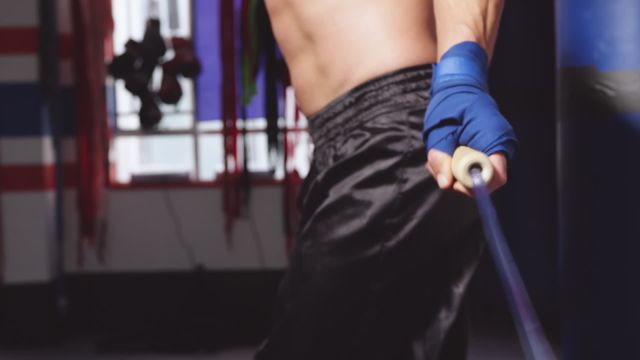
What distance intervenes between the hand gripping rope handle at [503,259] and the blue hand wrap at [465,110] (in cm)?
3

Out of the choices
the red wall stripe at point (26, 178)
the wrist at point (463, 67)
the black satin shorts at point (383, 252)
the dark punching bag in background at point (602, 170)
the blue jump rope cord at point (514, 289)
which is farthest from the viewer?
the red wall stripe at point (26, 178)

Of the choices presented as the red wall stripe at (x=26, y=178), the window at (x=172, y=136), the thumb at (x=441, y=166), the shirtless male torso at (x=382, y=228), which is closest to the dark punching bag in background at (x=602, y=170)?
the shirtless male torso at (x=382, y=228)

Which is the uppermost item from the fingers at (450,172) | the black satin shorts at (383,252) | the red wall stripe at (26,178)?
the fingers at (450,172)

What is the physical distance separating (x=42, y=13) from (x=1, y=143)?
0.63m

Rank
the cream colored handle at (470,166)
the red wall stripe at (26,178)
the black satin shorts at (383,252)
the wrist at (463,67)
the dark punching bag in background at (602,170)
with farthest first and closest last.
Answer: the red wall stripe at (26,178) < the dark punching bag in background at (602,170) < the black satin shorts at (383,252) < the wrist at (463,67) < the cream colored handle at (470,166)

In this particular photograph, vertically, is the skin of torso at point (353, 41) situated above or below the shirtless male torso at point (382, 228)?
above

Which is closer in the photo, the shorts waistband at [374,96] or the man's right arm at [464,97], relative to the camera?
the man's right arm at [464,97]

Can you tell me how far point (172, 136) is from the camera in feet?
14.1

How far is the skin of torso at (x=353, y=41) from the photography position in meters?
1.17

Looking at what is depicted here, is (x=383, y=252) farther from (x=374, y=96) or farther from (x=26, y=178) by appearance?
(x=26, y=178)

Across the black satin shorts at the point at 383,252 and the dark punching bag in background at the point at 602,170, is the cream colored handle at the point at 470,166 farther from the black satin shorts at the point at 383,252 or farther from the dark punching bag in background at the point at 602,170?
the dark punching bag in background at the point at 602,170

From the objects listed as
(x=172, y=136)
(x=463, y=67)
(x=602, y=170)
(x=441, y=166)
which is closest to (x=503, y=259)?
(x=441, y=166)

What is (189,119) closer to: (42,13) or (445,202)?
(42,13)

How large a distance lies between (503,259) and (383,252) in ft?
0.97
